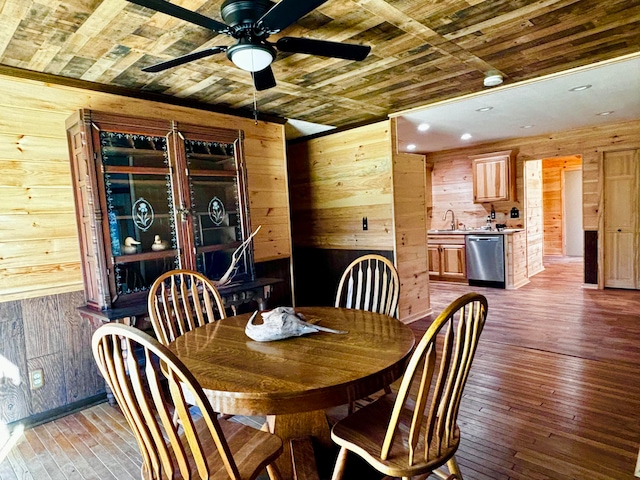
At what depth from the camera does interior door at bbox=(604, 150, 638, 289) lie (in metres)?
5.57

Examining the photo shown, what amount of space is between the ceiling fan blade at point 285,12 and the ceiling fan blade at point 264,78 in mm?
453

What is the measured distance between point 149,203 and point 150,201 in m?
0.02

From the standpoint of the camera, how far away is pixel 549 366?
3.19 metres

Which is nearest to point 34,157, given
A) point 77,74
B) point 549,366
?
point 77,74

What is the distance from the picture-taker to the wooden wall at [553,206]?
9.19 metres

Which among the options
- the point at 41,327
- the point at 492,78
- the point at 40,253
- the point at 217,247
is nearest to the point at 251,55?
the point at 217,247

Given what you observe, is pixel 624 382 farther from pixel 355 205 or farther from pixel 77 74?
pixel 77 74

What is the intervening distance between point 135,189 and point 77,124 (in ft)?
1.75

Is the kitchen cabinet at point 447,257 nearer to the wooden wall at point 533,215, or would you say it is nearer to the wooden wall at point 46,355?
the wooden wall at point 533,215

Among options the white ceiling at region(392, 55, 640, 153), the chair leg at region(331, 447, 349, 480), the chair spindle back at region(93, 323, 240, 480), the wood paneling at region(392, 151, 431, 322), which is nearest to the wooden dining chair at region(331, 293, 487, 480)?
the chair leg at region(331, 447, 349, 480)

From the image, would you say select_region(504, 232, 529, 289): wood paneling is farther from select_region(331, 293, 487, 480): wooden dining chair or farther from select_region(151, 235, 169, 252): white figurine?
select_region(331, 293, 487, 480): wooden dining chair

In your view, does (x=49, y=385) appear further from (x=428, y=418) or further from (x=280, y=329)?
(x=428, y=418)

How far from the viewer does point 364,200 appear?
4430mm

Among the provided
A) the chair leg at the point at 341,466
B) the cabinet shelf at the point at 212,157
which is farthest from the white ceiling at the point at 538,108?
the chair leg at the point at 341,466
